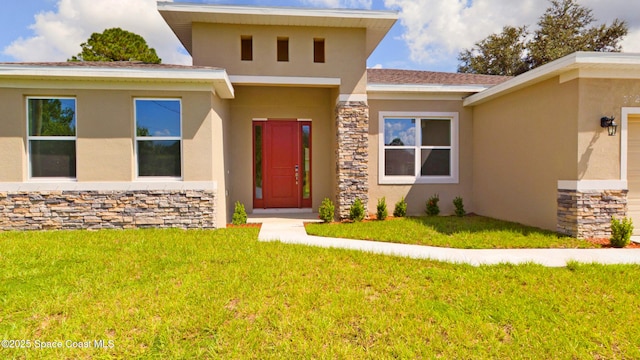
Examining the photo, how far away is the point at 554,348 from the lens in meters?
2.83

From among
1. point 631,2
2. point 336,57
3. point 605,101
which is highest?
point 631,2

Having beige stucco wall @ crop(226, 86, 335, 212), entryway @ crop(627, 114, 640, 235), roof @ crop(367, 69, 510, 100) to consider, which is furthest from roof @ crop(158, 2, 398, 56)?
entryway @ crop(627, 114, 640, 235)

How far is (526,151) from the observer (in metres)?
7.70

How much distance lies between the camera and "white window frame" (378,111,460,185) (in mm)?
9539

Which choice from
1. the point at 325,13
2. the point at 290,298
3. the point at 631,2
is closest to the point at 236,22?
the point at 325,13

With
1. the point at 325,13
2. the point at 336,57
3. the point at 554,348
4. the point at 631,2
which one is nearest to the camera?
the point at 554,348

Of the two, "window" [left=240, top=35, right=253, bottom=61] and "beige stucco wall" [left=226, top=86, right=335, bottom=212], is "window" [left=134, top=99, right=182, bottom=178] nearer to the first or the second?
"beige stucco wall" [left=226, top=86, right=335, bottom=212]

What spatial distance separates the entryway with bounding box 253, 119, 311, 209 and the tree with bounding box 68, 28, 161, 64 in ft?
42.4

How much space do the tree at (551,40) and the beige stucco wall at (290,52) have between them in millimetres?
18617

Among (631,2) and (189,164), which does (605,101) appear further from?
(631,2)

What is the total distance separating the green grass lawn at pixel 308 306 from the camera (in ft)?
9.36

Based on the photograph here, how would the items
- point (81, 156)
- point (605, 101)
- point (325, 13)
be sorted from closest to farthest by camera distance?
1. point (605, 101)
2. point (81, 156)
3. point (325, 13)

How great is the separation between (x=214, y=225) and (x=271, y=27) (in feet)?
17.7

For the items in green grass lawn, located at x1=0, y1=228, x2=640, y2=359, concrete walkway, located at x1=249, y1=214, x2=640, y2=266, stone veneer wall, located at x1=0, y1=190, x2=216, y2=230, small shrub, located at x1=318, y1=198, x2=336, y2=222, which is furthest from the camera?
small shrub, located at x1=318, y1=198, x2=336, y2=222
